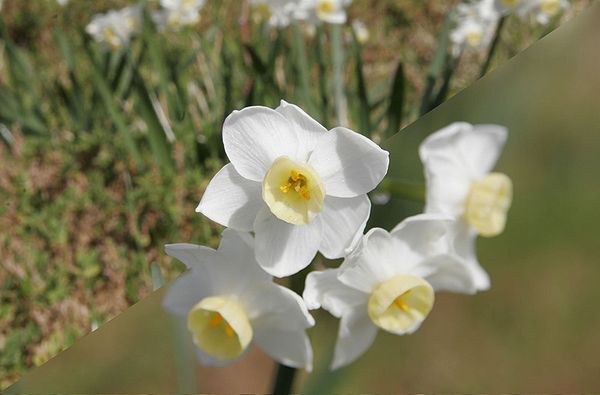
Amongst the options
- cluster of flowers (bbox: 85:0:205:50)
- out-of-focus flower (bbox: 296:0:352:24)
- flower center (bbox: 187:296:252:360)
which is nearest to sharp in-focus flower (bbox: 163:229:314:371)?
flower center (bbox: 187:296:252:360)

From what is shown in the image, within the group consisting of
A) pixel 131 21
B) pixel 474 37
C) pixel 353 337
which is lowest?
pixel 474 37

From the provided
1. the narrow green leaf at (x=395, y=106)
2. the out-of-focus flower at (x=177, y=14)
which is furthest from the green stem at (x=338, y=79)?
the out-of-focus flower at (x=177, y=14)

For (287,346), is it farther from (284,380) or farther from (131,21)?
(131,21)

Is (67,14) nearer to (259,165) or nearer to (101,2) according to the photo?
(101,2)

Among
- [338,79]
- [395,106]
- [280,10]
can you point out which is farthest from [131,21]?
[395,106]

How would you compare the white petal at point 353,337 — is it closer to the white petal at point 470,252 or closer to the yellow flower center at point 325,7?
the white petal at point 470,252
